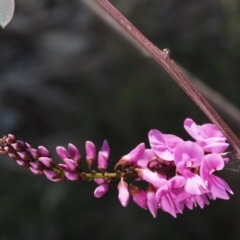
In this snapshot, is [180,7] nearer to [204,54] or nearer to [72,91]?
[204,54]

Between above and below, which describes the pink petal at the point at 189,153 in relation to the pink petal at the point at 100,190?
below

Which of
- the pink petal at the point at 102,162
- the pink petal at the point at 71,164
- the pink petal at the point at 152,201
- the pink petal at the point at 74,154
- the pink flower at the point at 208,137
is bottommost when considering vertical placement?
the pink petal at the point at 152,201

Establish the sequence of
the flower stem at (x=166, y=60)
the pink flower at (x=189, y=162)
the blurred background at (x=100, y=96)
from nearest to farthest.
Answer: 1. the flower stem at (x=166, y=60)
2. the pink flower at (x=189, y=162)
3. the blurred background at (x=100, y=96)

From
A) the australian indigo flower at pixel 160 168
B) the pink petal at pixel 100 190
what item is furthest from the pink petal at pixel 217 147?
the pink petal at pixel 100 190

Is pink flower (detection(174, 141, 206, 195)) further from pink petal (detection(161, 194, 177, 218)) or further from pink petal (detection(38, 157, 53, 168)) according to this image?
pink petal (detection(38, 157, 53, 168))

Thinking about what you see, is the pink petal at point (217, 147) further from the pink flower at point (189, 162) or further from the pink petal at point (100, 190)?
the pink petal at point (100, 190)

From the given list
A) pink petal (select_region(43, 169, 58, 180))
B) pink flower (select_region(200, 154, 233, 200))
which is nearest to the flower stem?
pink flower (select_region(200, 154, 233, 200))
